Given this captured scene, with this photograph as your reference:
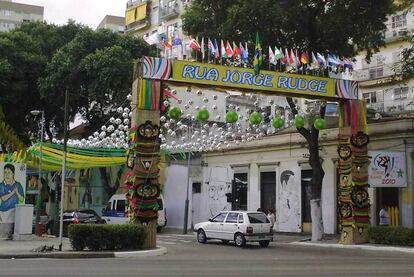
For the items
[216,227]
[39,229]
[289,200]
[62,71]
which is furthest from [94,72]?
[216,227]

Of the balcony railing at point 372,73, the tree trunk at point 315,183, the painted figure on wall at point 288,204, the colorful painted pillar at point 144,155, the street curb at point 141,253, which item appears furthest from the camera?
the balcony railing at point 372,73

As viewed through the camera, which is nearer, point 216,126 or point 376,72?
point 216,126

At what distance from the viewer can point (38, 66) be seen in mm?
41438

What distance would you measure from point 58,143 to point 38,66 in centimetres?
1064

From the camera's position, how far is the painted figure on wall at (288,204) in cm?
3456

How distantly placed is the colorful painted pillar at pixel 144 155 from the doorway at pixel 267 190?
14832 millimetres

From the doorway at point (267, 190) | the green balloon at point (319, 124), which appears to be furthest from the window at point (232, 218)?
the doorway at point (267, 190)

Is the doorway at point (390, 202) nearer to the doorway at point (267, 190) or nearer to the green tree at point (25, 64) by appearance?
the doorway at point (267, 190)

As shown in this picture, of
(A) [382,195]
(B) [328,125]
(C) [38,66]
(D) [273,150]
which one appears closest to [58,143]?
(C) [38,66]

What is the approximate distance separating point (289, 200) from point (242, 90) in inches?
475

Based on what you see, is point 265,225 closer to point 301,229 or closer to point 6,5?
point 301,229

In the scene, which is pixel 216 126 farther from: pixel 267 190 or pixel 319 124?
pixel 267 190

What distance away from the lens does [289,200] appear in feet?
115

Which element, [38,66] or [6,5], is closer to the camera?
[38,66]
